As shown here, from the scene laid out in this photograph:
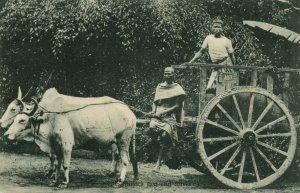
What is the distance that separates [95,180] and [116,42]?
3648 mm

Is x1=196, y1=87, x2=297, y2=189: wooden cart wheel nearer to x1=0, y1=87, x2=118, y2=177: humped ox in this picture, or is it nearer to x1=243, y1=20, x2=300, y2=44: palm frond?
x1=243, y1=20, x2=300, y2=44: palm frond

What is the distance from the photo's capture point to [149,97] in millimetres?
11453

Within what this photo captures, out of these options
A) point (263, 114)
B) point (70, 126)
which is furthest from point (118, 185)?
point (263, 114)

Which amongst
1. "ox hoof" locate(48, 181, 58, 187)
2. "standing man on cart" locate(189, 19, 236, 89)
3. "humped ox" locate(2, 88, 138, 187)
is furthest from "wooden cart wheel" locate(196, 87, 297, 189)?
"ox hoof" locate(48, 181, 58, 187)

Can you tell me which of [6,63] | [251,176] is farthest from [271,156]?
[6,63]

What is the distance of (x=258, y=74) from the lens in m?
8.68

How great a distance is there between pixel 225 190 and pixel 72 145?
2510mm

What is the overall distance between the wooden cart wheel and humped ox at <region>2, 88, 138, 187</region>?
1.25m

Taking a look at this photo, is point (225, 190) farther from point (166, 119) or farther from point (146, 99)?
point (146, 99)

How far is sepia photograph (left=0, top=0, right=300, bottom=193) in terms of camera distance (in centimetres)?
775

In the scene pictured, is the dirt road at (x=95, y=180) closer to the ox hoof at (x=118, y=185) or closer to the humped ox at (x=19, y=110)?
the ox hoof at (x=118, y=185)

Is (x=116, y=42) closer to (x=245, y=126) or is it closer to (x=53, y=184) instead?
(x=245, y=126)

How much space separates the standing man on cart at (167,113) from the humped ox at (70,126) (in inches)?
17.6

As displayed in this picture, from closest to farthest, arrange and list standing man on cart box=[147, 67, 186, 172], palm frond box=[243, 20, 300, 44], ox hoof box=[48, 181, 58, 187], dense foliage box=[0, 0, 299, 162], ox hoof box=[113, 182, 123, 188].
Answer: ox hoof box=[48, 181, 58, 187] < ox hoof box=[113, 182, 123, 188] < standing man on cart box=[147, 67, 186, 172] < palm frond box=[243, 20, 300, 44] < dense foliage box=[0, 0, 299, 162]
